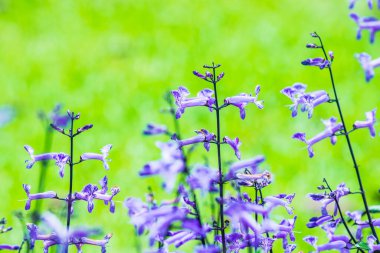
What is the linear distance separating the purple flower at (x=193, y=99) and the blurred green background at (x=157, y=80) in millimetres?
1581

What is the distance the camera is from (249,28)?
5.51 meters

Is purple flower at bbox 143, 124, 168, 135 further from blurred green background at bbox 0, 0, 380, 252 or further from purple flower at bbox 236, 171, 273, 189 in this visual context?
blurred green background at bbox 0, 0, 380, 252

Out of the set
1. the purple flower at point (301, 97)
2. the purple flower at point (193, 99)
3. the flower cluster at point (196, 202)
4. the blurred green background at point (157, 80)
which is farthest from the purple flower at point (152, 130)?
the blurred green background at point (157, 80)

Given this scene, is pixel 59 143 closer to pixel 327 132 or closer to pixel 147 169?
pixel 327 132

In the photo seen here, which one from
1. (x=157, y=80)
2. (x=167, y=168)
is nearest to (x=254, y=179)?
(x=167, y=168)

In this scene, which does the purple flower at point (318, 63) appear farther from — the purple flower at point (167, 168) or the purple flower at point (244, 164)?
the purple flower at point (167, 168)

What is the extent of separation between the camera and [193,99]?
1371mm

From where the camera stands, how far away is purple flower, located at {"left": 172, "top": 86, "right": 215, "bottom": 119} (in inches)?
52.4

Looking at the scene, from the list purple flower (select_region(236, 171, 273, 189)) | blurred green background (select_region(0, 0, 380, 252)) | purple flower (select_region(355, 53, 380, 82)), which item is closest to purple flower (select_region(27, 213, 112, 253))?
purple flower (select_region(236, 171, 273, 189))

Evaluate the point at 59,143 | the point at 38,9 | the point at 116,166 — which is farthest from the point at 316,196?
the point at 38,9

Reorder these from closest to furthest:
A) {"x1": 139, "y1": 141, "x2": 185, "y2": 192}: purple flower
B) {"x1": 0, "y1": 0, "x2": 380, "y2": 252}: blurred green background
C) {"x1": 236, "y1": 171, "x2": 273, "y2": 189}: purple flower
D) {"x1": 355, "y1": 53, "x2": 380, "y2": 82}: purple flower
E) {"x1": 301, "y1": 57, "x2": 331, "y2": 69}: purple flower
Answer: {"x1": 139, "y1": 141, "x2": 185, "y2": 192}: purple flower, {"x1": 355, "y1": 53, "x2": 380, "y2": 82}: purple flower, {"x1": 236, "y1": 171, "x2": 273, "y2": 189}: purple flower, {"x1": 301, "y1": 57, "x2": 331, "y2": 69}: purple flower, {"x1": 0, "y1": 0, "x2": 380, "y2": 252}: blurred green background

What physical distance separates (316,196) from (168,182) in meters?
0.53

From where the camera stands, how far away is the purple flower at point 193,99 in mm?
1332

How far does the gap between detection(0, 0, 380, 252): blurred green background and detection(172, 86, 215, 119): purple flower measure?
5.19 ft
